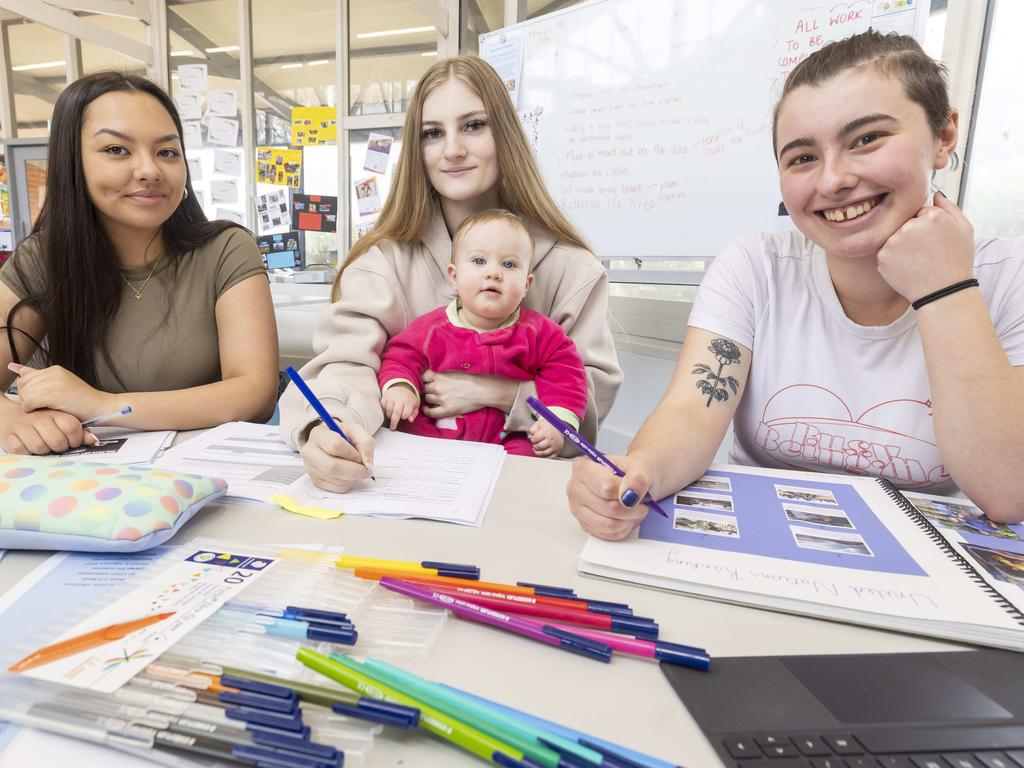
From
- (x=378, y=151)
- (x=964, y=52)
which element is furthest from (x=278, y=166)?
(x=964, y=52)

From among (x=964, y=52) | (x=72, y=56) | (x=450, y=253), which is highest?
(x=72, y=56)

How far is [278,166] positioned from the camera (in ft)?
15.5

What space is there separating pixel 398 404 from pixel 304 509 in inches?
15.1

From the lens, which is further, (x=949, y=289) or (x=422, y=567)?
(x=949, y=289)

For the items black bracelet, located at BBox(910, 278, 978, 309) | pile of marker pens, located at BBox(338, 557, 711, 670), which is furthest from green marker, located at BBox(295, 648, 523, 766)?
black bracelet, located at BBox(910, 278, 978, 309)

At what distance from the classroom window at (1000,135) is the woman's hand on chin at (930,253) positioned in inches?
41.1

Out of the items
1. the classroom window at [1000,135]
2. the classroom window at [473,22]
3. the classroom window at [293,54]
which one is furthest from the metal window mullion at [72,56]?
the classroom window at [1000,135]

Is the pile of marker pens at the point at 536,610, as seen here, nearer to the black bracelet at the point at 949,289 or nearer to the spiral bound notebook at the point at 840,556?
the spiral bound notebook at the point at 840,556

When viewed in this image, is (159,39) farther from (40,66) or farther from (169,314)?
(169,314)

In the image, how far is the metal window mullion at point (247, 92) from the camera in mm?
4715

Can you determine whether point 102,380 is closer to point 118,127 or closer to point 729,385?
point 118,127

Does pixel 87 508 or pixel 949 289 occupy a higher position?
pixel 949 289

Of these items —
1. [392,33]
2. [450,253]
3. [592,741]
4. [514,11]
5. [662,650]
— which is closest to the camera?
[592,741]

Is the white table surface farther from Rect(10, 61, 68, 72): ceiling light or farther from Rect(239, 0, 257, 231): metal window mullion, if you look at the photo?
Rect(10, 61, 68, 72): ceiling light
